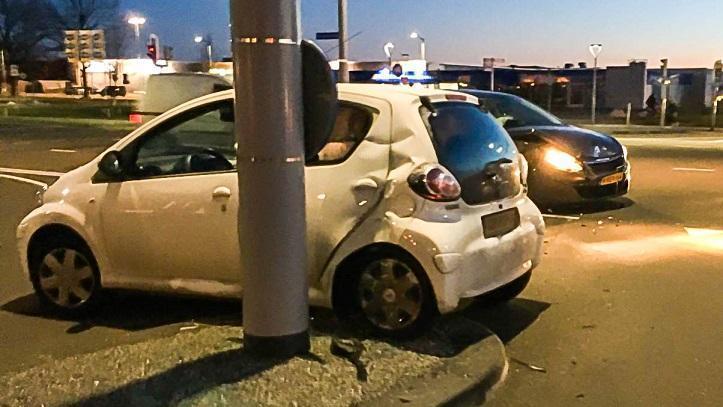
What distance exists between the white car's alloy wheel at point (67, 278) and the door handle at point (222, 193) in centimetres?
129

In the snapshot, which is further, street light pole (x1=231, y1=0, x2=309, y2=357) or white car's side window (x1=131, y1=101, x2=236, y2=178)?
white car's side window (x1=131, y1=101, x2=236, y2=178)

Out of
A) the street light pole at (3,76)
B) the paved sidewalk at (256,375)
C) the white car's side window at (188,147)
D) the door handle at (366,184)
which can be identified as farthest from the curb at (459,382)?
the street light pole at (3,76)

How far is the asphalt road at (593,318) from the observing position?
5418 millimetres

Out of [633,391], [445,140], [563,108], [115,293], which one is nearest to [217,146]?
[115,293]

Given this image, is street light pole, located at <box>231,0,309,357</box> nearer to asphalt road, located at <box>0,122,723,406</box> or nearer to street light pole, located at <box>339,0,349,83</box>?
asphalt road, located at <box>0,122,723,406</box>

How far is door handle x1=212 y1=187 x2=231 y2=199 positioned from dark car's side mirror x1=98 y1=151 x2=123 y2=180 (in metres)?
0.89

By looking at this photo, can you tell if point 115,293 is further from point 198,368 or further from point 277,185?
point 277,185

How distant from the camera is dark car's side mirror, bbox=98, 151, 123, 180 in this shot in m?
6.68

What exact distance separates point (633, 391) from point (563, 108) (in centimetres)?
4933

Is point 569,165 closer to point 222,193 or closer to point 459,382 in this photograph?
point 222,193

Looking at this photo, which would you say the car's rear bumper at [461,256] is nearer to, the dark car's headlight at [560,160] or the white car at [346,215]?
the white car at [346,215]

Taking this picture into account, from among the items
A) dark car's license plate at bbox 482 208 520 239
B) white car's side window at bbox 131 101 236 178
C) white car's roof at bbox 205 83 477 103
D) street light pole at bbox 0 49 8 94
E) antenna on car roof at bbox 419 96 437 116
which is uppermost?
white car's roof at bbox 205 83 477 103

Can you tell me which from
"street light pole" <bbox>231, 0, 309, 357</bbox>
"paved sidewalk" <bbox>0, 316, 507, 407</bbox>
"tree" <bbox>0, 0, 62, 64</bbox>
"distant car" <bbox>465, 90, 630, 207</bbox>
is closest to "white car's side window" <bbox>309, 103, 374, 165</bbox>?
"street light pole" <bbox>231, 0, 309, 357</bbox>

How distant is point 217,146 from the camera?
691 cm
